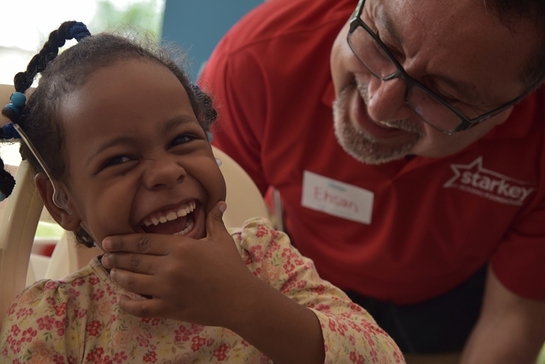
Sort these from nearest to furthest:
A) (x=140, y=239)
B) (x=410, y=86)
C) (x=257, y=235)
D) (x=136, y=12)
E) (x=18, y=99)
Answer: (x=140, y=239) → (x=18, y=99) → (x=257, y=235) → (x=410, y=86) → (x=136, y=12)

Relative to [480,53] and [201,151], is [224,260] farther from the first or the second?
[480,53]

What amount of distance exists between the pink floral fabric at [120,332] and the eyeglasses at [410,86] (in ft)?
1.48

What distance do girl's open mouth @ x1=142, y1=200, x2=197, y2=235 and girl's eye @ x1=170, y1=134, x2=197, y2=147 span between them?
9 centimetres

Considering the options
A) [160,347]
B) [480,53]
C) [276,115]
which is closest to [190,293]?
[160,347]

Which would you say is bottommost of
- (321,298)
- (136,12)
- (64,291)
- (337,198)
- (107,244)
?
(337,198)

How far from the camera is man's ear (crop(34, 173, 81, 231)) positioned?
2.89ft

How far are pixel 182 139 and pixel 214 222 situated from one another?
0.14 metres

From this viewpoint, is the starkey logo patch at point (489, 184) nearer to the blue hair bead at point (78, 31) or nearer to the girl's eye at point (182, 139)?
the girl's eye at point (182, 139)

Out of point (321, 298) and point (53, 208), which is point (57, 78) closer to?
point (53, 208)

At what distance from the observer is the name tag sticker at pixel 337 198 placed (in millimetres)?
1504

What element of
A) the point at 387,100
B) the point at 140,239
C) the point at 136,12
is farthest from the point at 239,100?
the point at 136,12

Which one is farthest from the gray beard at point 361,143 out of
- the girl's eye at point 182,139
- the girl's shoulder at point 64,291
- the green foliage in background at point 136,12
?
the green foliage in background at point 136,12

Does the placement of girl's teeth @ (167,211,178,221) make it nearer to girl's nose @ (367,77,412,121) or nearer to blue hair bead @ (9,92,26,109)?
blue hair bead @ (9,92,26,109)

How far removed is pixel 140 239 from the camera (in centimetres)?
75
